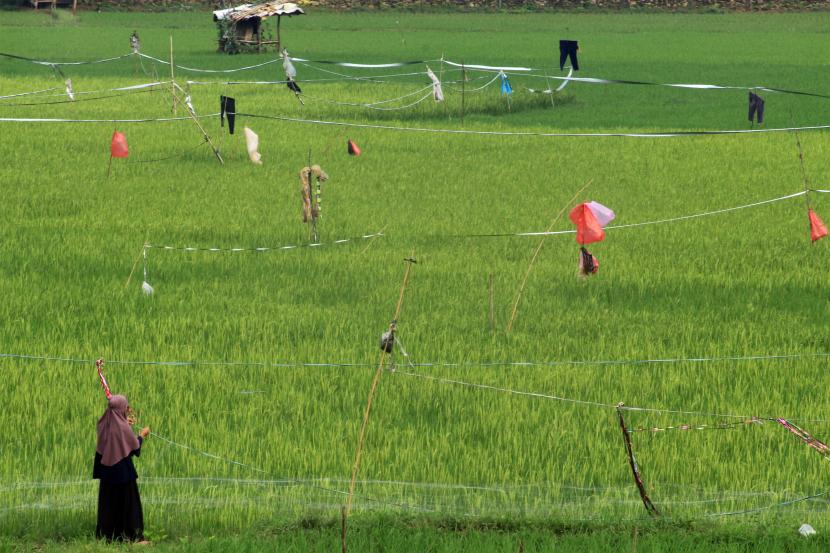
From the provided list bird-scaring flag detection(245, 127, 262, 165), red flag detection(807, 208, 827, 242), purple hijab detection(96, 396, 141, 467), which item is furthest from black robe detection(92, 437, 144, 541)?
bird-scaring flag detection(245, 127, 262, 165)

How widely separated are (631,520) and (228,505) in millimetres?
1903

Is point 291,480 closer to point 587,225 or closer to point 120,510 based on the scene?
point 120,510

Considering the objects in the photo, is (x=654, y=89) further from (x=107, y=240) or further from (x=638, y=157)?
(x=107, y=240)

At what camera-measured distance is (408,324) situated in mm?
9805

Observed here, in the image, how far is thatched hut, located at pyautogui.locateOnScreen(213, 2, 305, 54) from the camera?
38719mm

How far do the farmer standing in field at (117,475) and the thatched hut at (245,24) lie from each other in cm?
3389

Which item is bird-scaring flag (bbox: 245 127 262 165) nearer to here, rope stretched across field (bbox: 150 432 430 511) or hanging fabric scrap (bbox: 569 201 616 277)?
hanging fabric scrap (bbox: 569 201 616 277)

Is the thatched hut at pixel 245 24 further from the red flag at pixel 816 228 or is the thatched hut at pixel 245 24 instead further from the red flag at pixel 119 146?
the red flag at pixel 816 228

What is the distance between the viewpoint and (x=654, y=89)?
3072cm

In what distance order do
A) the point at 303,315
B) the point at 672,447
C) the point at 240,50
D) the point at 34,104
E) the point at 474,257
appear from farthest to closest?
the point at 240,50 < the point at 34,104 < the point at 474,257 < the point at 303,315 < the point at 672,447

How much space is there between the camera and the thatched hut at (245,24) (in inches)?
1524

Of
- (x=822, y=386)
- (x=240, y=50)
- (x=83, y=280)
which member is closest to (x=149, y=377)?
(x=83, y=280)

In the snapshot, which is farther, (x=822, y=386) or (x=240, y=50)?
(x=240, y=50)

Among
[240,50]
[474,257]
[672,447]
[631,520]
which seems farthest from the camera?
[240,50]
